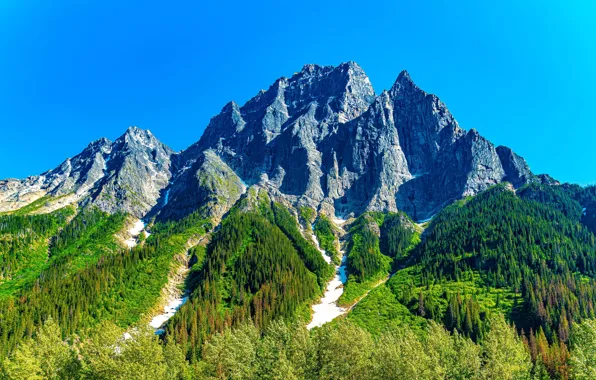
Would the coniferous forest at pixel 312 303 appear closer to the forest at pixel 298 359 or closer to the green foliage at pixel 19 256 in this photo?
the forest at pixel 298 359

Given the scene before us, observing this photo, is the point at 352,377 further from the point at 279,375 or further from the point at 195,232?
the point at 195,232

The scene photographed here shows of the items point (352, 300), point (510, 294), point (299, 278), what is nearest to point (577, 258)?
point (510, 294)

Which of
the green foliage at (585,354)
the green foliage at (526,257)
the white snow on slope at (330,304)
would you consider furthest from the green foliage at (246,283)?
the green foliage at (585,354)

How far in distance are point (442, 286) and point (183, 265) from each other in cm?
10402

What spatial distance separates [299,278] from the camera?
458ft

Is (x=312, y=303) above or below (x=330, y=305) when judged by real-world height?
below

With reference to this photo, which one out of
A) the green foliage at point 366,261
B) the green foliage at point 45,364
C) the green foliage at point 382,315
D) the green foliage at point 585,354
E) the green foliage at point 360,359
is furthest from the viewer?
the green foliage at point 366,261

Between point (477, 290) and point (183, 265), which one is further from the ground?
point (477, 290)

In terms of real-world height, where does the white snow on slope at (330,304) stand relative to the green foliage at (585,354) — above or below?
above

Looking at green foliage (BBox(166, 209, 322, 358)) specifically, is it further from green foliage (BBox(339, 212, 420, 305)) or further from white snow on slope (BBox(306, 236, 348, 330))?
green foliage (BBox(339, 212, 420, 305))

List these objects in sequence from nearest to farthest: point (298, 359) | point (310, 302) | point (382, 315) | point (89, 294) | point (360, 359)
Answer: point (298, 359) → point (360, 359) → point (382, 315) → point (89, 294) → point (310, 302)

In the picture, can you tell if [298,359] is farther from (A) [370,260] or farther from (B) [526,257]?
(B) [526,257]

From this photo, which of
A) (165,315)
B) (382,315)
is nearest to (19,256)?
(165,315)

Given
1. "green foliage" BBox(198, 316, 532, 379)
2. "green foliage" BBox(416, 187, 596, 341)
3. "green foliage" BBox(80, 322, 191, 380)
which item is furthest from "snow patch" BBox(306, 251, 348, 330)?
"green foliage" BBox(80, 322, 191, 380)
